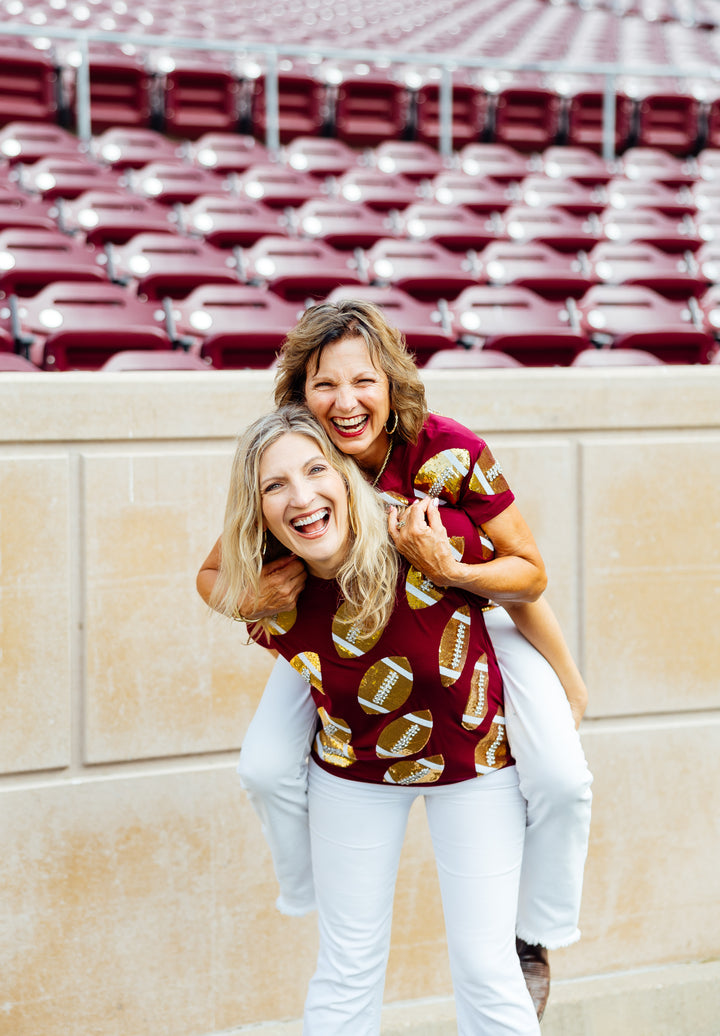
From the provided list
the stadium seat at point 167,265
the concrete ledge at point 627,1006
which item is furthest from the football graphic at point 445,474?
the stadium seat at point 167,265

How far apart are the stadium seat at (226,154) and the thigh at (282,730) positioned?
219 inches

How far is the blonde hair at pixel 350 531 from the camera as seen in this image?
1628 millimetres

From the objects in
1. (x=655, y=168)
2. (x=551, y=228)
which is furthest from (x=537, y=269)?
(x=655, y=168)

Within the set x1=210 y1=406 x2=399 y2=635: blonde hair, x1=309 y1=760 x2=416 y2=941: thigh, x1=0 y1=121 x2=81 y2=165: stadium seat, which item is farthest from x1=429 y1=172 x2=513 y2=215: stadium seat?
x1=309 y1=760 x2=416 y2=941: thigh

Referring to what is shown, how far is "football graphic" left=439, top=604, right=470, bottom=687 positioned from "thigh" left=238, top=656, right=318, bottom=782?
29 cm

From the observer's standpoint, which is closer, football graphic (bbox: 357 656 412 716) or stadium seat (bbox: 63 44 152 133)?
football graphic (bbox: 357 656 412 716)

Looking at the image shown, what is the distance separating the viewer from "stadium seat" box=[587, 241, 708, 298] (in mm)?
5309

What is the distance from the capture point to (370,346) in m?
1.68

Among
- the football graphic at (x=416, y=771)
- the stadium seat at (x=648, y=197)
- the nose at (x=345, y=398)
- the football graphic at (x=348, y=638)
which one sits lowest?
the football graphic at (x=416, y=771)

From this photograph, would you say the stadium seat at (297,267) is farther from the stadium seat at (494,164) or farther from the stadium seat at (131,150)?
the stadium seat at (494,164)

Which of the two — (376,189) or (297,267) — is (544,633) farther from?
(376,189)

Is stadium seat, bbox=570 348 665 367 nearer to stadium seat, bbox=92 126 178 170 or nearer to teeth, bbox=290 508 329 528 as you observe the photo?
teeth, bbox=290 508 329 528

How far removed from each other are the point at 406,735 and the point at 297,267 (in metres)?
3.54

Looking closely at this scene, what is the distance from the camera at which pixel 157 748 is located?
245 centimetres
